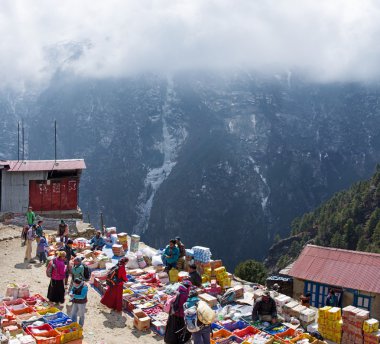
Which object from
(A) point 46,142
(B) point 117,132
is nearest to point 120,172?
(B) point 117,132

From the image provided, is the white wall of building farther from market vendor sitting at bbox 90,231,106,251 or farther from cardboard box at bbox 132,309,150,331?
cardboard box at bbox 132,309,150,331

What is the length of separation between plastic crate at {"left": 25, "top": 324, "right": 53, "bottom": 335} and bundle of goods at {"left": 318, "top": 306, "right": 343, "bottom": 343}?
679 cm

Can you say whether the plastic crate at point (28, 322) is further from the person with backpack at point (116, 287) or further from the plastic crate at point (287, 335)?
the plastic crate at point (287, 335)

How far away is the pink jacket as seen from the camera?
11.6 m

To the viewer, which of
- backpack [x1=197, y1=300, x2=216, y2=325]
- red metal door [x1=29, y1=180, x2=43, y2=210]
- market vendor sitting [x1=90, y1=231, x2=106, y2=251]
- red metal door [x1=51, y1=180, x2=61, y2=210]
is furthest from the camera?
red metal door [x1=51, y1=180, x2=61, y2=210]

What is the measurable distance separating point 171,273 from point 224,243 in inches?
4190

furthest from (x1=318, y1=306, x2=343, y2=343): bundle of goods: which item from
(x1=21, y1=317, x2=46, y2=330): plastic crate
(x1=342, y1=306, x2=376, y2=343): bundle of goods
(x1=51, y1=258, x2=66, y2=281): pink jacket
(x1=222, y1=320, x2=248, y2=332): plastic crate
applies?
(x1=21, y1=317, x2=46, y2=330): plastic crate

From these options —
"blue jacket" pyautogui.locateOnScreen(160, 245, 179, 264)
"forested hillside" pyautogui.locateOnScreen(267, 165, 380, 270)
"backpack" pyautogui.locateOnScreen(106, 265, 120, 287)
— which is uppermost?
"backpack" pyautogui.locateOnScreen(106, 265, 120, 287)

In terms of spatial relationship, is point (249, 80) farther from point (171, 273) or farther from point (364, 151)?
point (171, 273)

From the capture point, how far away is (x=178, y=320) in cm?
939

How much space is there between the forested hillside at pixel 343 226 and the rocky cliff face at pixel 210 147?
24941mm

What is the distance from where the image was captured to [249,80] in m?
159

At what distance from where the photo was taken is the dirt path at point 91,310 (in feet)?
35.0

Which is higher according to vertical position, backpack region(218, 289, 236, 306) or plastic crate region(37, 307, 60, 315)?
plastic crate region(37, 307, 60, 315)
